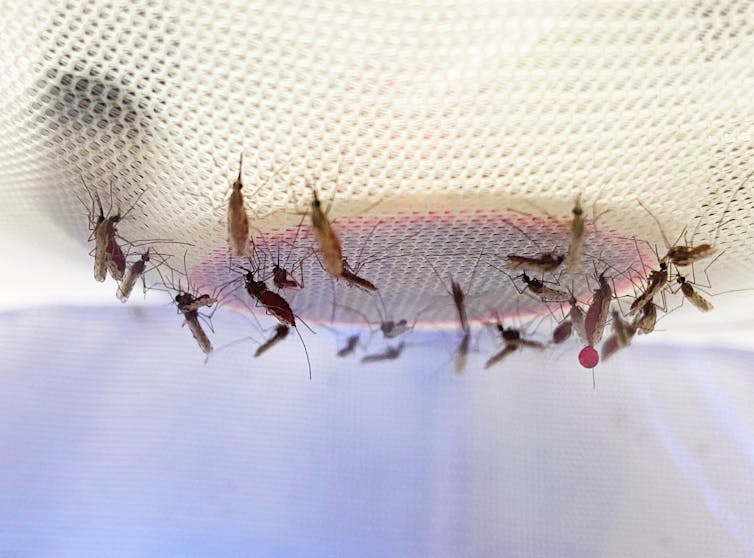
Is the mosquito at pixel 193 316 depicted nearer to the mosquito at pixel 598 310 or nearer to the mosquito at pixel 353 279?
the mosquito at pixel 353 279

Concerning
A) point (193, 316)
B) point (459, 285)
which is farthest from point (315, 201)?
point (193, 316)

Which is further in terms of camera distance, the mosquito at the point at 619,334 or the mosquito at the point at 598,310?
the mosquito at the point at 619,334

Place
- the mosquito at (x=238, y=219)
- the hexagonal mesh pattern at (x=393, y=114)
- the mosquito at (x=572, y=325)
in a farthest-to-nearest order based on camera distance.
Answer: the mosquito at (x=572, y=325), the mosquito at (x=238, y=219), the hexagonal mesh pattern at (x=393, y=114)

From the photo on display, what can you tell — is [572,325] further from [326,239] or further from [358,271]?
[326,239]

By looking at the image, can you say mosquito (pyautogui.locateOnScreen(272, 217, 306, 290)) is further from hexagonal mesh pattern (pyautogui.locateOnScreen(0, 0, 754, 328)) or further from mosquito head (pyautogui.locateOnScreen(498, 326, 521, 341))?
mosquito head (pyautogui.locateOnScreen(498, 326, 521, 341))

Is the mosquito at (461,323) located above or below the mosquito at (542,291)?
below

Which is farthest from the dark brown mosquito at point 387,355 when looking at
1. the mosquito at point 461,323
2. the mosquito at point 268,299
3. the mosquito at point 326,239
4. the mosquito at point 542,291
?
the mosquito at point 326,239

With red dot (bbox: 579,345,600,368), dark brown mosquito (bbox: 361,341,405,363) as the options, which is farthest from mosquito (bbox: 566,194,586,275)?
dark brown mosquito (bbox: 361,341,405,363)
